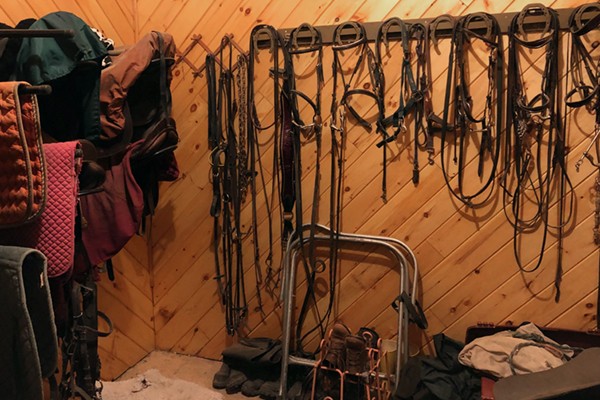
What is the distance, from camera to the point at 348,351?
205 centimetres

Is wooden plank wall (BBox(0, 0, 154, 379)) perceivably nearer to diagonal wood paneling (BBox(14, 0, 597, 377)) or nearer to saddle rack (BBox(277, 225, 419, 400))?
diagonal wood paneling (BBox(14, 0, 597, 377))

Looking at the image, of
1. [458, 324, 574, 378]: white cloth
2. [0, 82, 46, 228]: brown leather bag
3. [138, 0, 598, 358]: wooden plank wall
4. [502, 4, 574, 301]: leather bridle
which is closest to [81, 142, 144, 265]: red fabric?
[0, 82, 46, 228]: brown leather bag

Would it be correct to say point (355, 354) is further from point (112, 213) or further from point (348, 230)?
point (112, 213)

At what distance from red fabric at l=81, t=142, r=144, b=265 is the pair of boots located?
3.16 feet

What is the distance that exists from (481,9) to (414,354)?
1503 millimetres

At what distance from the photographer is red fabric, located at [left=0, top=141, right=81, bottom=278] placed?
1.39 metres

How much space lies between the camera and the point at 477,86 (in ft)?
6.75

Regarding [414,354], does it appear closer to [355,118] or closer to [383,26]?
[355,118]

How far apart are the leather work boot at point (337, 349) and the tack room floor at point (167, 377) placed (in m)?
0.55

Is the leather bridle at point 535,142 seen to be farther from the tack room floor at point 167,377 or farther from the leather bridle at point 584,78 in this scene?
the tack room floor at point 167,377

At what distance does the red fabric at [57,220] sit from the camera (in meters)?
1.39

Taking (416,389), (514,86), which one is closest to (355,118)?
(514,86)

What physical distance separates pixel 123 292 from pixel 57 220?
Answer: 1204mm

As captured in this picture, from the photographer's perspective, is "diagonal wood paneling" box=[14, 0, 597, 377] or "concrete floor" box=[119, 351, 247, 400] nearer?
"diagonal wood paneling" box=[14, 0, 597, 377]
